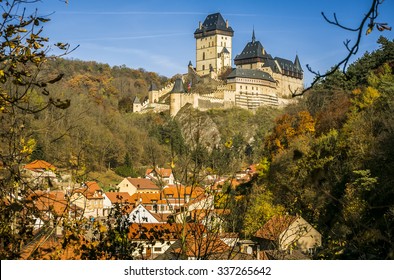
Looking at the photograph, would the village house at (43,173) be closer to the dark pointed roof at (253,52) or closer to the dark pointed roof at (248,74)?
the dark pointed roof at (248,74)

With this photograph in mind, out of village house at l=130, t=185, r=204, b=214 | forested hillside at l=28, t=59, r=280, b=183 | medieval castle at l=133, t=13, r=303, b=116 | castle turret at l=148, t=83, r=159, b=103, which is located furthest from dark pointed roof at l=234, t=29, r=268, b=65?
village house at l=130, t=185, r=204, b=214

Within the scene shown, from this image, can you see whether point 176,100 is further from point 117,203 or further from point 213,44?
point 117,203

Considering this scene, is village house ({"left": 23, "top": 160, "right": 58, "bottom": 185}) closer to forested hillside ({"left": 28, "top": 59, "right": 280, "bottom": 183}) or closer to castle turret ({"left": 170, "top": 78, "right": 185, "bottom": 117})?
forested hillside ({"left": 28, "top": 59, "right": 280, "bottom": 183})

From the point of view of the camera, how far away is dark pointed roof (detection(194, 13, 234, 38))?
86875mm

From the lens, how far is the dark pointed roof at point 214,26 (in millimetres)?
86875

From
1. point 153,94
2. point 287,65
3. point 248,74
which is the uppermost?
point 287,65

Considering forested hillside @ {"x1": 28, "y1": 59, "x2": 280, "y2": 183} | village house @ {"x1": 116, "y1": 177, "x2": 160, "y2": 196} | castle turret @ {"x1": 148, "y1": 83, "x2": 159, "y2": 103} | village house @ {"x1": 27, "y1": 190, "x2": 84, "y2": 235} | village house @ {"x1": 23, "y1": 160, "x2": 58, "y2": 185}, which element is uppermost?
castle turret @ {"x1": 148, "y1": 83, "x2": 159, "y2": 103}

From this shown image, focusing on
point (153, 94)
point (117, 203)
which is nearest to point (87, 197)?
point (117, 203)

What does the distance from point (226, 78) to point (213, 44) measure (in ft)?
26.4

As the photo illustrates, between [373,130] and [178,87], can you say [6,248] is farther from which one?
[178,87]

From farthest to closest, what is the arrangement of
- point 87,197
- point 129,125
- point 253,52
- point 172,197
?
point 253,52 < point 129,125 < point 172,197 < point 87,197

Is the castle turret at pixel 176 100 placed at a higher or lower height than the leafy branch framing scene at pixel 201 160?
higher

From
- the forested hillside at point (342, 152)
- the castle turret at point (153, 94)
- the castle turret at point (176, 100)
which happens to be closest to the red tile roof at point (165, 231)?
the forested hillside at point (342, 152)

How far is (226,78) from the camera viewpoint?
80562mm
